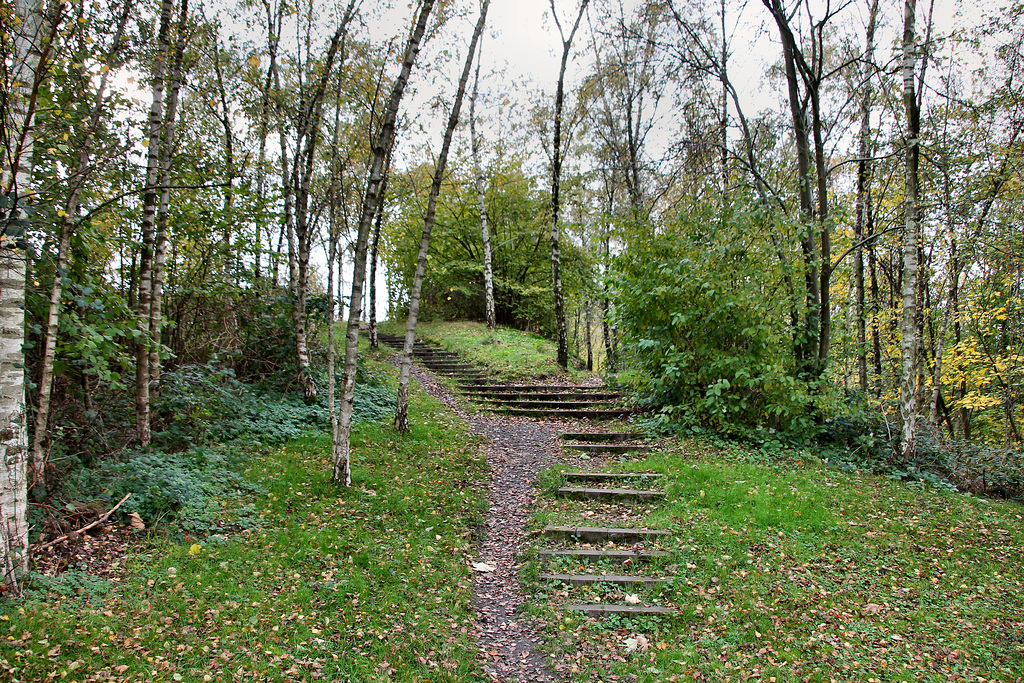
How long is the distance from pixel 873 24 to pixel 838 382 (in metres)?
8.05

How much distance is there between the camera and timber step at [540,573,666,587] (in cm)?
522

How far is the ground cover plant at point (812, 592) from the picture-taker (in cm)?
407

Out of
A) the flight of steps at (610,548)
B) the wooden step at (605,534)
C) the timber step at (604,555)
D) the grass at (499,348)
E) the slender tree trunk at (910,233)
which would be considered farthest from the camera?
the grass at (499,348)

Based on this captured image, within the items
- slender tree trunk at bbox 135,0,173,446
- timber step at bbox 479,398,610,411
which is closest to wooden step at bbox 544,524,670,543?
slender tree trunk at bbox 135,0,173,446

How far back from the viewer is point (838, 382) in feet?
33.8

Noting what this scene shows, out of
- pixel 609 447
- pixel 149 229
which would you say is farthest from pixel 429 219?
pixel 609 447

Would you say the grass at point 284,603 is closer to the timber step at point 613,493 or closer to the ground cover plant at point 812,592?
Result: the ground cover plant at point 812,592

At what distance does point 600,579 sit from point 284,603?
3040 millimetres

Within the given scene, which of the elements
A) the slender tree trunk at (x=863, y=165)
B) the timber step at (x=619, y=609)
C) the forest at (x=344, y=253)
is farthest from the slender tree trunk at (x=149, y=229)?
the slender tree trunk at (x=863, y=165)

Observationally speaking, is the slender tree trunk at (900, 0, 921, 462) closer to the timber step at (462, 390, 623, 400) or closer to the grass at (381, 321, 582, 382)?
the timber step at (462, 390, 623, 400)

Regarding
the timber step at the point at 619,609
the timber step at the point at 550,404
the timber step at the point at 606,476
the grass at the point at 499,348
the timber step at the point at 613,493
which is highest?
the grass at the point at 499,348

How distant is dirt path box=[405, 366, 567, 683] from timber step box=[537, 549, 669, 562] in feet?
1.34

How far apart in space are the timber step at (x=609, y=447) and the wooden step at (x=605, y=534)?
129 inches

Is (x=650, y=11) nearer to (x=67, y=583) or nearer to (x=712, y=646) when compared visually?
(x=712, y=646)
